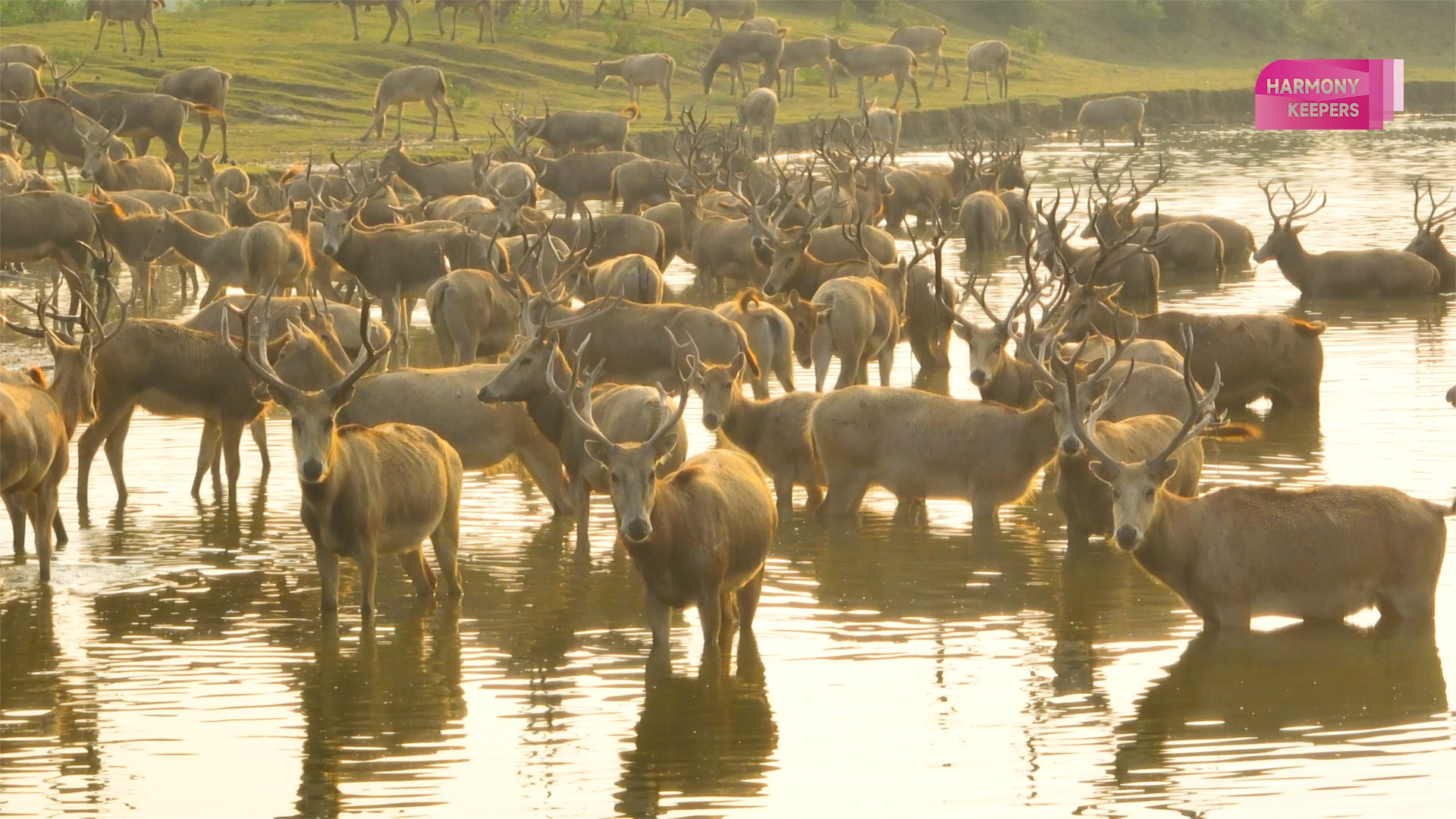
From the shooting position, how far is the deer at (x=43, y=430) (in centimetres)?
974

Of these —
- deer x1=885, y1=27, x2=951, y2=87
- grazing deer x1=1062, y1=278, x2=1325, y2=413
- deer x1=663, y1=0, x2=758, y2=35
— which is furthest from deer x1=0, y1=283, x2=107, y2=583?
deer x1=885, y1=27, x2=951, y2=87

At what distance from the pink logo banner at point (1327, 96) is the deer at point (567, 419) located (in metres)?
46.4

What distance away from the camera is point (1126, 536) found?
338 inches

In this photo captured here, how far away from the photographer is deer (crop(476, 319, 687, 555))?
35.3 feet

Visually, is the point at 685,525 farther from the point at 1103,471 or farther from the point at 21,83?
the point at 21,83

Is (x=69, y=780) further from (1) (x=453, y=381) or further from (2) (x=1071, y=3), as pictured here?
(2) (x=1071, y=3)

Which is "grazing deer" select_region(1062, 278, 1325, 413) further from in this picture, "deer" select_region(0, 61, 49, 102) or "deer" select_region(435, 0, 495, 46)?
"deer" select_region(435, 0, 495, 46)

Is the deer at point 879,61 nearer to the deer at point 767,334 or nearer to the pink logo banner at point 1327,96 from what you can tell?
the pink logo banner at point 1327,96

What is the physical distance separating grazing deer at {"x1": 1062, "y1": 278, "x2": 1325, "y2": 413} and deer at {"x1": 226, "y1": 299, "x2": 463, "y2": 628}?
644 cm

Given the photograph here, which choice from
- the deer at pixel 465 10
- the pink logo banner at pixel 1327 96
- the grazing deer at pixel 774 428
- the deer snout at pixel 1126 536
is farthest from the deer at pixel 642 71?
the deer snout at pixel 1126 536

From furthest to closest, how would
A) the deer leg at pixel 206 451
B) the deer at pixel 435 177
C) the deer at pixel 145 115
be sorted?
the deer at pixel 145 115, the deer at pixel 435 177, the deer leg at pixel 206 451

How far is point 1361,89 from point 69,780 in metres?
64.5

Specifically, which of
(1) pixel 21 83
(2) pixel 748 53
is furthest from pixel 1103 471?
(2) pixel 748 53

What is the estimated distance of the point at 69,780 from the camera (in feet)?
24.3
